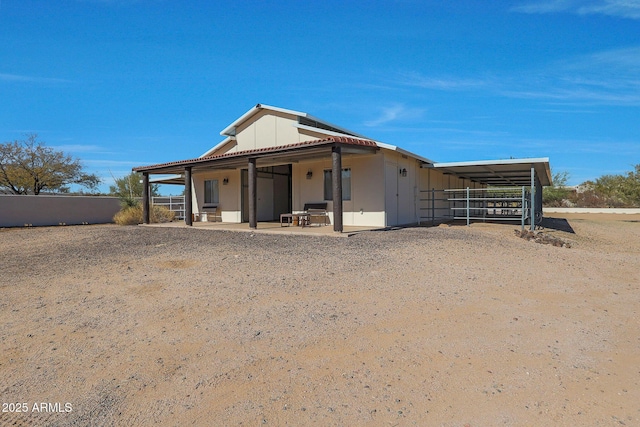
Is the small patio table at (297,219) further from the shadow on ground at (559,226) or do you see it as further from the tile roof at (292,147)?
the shadow on ground at (559,226)

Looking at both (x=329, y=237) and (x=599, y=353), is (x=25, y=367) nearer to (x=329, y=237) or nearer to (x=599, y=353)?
(x=599, y=353)

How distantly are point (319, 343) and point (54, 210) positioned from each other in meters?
22.4

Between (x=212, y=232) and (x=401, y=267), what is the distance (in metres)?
7.41

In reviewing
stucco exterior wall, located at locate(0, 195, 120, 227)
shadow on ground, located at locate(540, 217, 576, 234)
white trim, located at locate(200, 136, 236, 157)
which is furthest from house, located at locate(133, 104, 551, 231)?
stucco exterior wall, located at locate(0, 195, 120, 227)

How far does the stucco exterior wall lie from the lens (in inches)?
760

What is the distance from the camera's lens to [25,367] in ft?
11.2

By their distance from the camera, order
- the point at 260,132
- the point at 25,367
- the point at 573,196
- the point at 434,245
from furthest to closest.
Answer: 1. the point at 573,196
2. the point at 260,132
3. the point at 434,245
4. the point at 25,367

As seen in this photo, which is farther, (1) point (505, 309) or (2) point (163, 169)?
(2) point (163, 169)

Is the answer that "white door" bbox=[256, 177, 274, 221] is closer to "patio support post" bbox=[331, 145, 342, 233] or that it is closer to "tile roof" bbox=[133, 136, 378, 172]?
"tile roof" bbox=[133, 136, 378, 172]

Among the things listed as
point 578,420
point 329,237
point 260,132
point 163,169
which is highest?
point 260,132

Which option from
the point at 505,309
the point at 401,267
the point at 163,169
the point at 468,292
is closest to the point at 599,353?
the point at 505,309

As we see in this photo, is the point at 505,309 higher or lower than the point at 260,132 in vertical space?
lower

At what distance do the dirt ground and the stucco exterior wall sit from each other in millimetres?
14713

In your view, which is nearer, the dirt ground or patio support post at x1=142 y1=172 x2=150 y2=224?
the dirt ground
